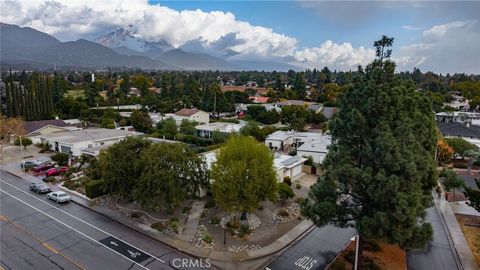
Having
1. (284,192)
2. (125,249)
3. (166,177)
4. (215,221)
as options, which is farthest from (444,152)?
(125,249)

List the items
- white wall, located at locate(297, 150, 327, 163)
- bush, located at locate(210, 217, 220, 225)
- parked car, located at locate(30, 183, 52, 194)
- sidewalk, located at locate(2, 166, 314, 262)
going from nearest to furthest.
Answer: sidewalk, located at locate(2, 166, 314, 262) → bush, located at locate(210, 217, 220, 225) → parked car, located at locate(30, 183, 52, 194) → white wall, located at locate(297, 150, 327, 163)

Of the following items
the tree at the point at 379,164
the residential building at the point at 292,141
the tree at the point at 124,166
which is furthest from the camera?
the residential building at the point at 292,141

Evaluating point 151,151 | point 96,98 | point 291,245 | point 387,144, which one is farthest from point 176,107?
point 387,144

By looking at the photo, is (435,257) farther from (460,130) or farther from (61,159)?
(460,130)

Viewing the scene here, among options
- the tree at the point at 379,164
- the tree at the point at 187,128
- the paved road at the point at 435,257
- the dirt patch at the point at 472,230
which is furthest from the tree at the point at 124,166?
the tree at the point at 187,128

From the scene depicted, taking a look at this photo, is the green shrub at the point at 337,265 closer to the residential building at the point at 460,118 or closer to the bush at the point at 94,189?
the bush at the point at 94,189

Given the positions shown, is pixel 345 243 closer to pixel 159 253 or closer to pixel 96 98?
pixel 159 253

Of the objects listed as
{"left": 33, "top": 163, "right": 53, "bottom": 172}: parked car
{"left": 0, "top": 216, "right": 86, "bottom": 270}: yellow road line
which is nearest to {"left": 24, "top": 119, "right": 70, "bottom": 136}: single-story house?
{"left": 33, "top": 163, "right": 53, "bottom": 172}: parked car

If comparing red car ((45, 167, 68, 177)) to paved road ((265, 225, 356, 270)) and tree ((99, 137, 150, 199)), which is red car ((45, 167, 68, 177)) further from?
paved road ((265, 225, 356, 270))
